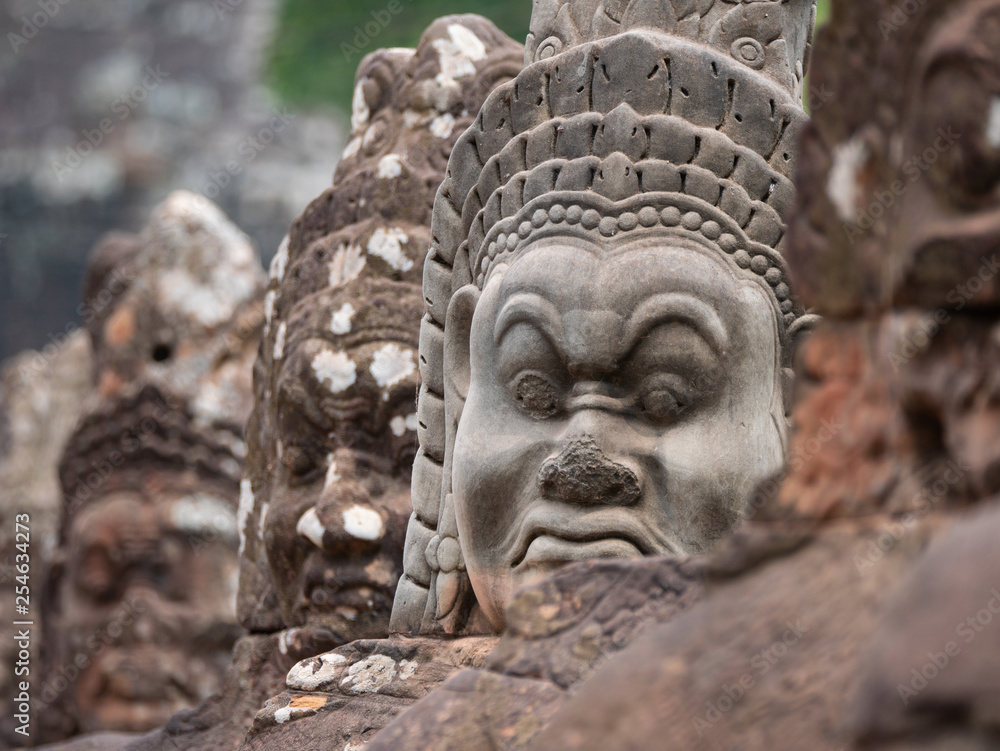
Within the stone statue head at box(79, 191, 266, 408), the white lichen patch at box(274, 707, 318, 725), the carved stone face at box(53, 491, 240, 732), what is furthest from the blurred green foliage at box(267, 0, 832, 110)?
the white lichen patch at box(274, 707, 318, 725)

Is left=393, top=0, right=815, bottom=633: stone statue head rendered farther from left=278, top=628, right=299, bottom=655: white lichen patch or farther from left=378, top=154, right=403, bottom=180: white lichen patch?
left=378, top=154, right=403, bottom=180: white lichen patch

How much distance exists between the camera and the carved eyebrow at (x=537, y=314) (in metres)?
2.54

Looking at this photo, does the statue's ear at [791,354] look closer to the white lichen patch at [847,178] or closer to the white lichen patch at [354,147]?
the white lichen patch at [847,178]

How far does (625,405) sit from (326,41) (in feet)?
34.5

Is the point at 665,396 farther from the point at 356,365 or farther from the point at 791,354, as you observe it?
the point at 356,365

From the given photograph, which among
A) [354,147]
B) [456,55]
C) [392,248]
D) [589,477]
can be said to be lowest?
[589,477]

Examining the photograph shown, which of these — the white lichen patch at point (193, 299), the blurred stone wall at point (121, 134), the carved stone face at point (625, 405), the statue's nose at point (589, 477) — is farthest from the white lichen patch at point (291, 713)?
the blurred stone wall at point (121, 134)

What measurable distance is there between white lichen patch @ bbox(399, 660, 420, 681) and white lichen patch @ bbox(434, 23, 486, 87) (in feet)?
6.41

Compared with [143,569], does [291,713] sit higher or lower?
lower

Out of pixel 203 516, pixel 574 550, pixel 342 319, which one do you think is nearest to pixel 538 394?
pixel 574 550

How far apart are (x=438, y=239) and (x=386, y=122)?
3.64 ft

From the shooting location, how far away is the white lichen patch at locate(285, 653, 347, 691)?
283 cm

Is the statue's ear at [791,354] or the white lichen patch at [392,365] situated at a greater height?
the white lichen patch at [392,365]

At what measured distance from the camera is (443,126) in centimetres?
398
